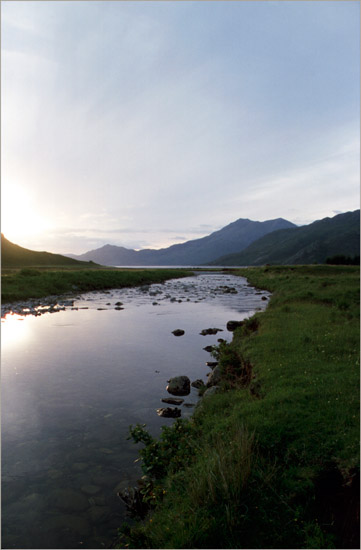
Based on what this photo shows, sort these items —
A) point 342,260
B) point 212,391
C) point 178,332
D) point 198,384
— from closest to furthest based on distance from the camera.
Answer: point 212,391 < point 198,384 < point 178,332 < point 342,260

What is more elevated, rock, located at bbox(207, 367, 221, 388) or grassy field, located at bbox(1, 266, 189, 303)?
grassy field, located at bbox(1, 266, 189, 303)

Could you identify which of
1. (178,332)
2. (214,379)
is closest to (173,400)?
(214,379)

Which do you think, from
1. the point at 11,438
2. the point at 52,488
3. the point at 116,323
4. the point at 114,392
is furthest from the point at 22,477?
the point at 116,323

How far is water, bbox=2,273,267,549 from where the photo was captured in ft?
21.3

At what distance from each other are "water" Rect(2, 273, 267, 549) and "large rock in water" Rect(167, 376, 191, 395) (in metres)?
0.30

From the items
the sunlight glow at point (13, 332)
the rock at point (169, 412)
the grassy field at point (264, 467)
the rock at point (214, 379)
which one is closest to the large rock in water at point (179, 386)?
the rock at point (214, 379)

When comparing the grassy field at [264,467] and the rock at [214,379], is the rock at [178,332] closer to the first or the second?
the rock at [214,379]

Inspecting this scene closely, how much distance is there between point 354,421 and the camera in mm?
7359

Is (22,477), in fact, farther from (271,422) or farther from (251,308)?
(251,308)

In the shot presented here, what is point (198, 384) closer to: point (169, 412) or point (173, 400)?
point (173, 400)

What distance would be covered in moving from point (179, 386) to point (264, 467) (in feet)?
22.3

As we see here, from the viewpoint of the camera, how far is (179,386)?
12703mm

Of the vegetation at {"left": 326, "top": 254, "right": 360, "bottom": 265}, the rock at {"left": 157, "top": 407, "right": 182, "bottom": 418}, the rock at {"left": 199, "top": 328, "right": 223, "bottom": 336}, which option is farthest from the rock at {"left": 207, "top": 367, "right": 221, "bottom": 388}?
the vegetation at {"left": 326, "top": 254, "right": 360, "bottom": 265}

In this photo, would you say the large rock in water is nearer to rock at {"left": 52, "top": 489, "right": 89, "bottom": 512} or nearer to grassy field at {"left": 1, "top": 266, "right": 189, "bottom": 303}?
rock at {"left": 52, "top": 489, "right": 89, "bottom": 512}
